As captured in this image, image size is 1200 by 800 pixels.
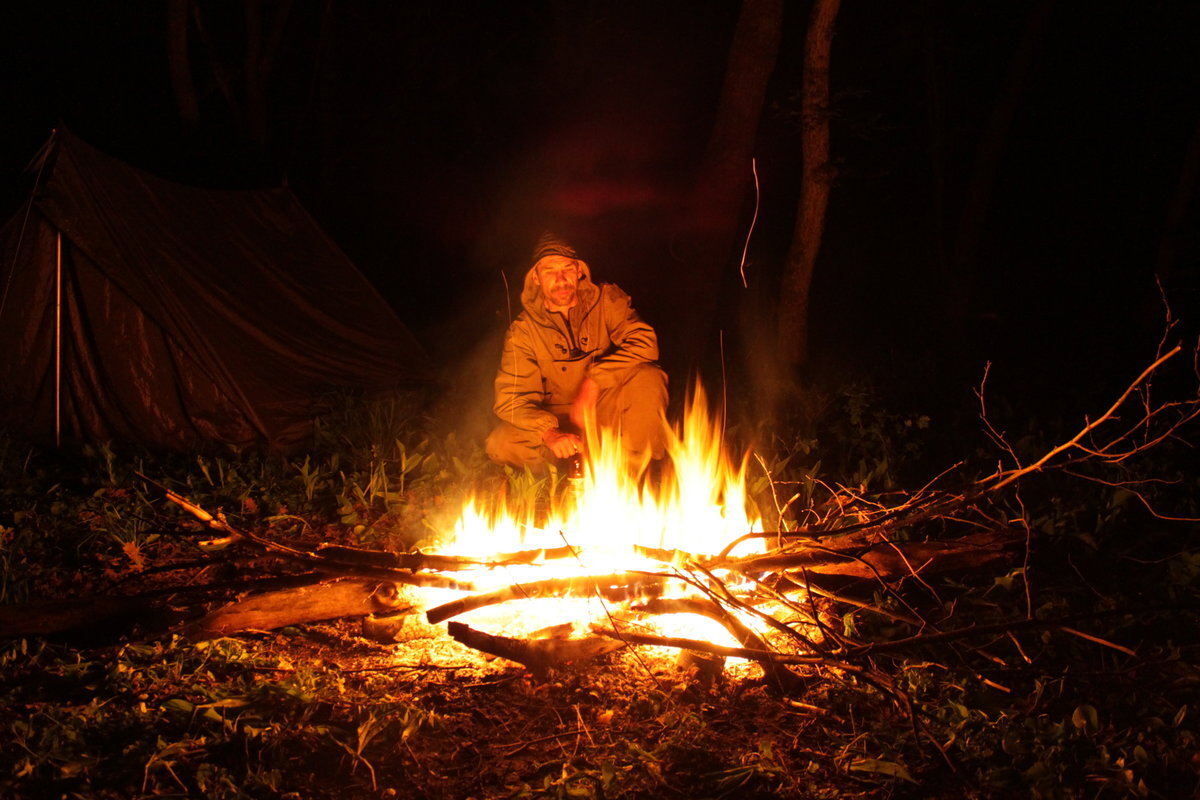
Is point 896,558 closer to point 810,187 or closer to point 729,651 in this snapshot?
point 729,651

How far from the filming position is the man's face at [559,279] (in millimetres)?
4918

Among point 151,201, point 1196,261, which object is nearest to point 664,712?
point 151,201

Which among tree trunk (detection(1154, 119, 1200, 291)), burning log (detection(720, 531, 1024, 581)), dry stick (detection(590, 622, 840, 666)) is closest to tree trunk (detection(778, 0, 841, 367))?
burning log (detection(720, 531, 1024, 581))

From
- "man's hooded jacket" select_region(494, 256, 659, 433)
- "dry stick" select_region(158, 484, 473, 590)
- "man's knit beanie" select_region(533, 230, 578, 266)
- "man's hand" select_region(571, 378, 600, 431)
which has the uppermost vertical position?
"man's knit beanie" select_region(533, 230, 578, 266)

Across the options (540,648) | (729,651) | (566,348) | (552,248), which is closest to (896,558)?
(729,651)

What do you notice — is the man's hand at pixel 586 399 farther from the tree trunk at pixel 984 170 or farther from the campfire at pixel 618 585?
the tree trunk at pixel 984 170

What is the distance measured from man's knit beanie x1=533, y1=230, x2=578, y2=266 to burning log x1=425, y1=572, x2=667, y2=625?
2044 millimetres

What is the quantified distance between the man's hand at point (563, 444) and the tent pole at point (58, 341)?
355cm

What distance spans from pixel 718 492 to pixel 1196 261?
6.86 meters

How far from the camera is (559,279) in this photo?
495 cm

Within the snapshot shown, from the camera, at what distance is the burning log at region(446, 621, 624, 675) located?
11.1 ft

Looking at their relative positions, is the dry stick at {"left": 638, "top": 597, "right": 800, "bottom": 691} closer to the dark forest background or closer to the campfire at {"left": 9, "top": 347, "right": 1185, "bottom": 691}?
the campfire at {"left": 9, "top": 347, "right": 1185, "bottom": 691}

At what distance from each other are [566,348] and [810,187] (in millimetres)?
2504

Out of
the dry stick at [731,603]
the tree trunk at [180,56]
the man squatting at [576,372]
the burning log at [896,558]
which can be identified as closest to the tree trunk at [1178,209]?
the burning log at [896,558]
